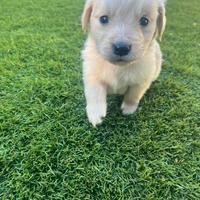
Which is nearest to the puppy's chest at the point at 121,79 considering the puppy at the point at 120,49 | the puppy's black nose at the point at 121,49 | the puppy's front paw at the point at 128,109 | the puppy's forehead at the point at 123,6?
the puppy at the point at 120,49

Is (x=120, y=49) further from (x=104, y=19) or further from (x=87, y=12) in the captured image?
(x=87, y=12)

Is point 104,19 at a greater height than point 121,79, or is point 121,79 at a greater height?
point 104,19

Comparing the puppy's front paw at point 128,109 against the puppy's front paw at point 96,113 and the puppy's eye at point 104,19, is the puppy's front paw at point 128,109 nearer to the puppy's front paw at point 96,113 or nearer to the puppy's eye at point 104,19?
the puppy's front paw at point 96,113

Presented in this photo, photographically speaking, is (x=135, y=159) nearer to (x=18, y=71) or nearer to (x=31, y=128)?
(x=31, y=128)

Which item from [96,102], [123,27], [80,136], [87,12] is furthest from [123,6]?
[80,136]

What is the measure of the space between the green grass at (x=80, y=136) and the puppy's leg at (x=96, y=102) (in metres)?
0.11

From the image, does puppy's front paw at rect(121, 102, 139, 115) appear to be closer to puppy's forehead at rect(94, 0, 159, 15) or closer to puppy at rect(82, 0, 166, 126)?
puppy at rect(82, 0, 166, 126)

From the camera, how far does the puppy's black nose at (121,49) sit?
79.7 inches

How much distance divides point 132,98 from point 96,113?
0.42 meters

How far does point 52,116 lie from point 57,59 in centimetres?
110

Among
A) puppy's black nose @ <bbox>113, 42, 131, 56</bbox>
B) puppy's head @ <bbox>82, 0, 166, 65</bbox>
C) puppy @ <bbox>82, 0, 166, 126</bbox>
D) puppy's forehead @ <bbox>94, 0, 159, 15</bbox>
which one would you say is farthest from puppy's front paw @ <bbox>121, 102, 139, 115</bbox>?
puppy's forehead @ <bbox>94, 0, 159, 15</bbox>

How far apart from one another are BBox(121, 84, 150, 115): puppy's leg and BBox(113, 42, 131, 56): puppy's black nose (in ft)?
1.87

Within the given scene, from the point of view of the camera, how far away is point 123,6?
6.72 ft

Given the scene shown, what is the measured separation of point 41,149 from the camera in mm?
2244
